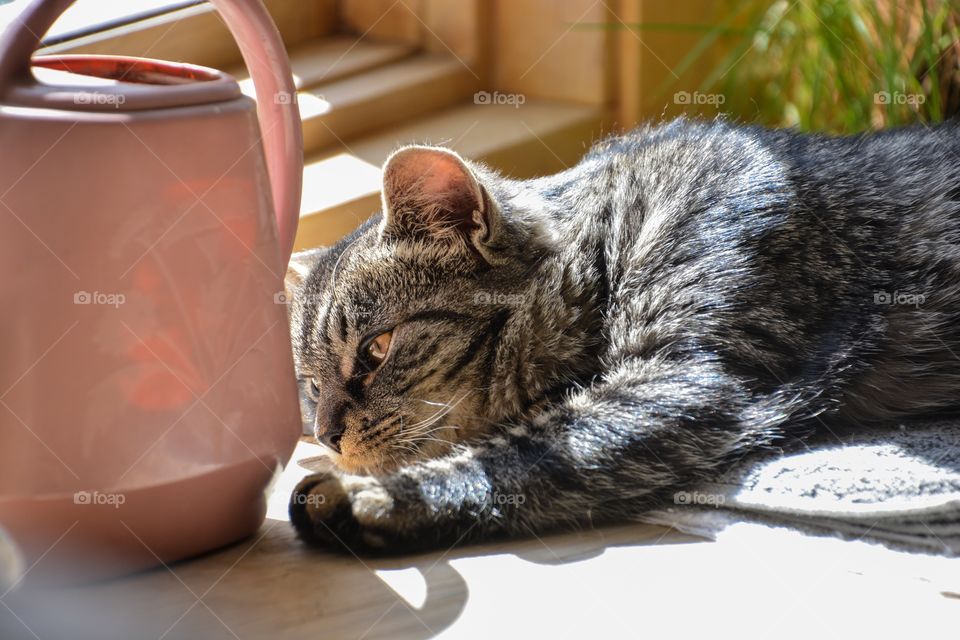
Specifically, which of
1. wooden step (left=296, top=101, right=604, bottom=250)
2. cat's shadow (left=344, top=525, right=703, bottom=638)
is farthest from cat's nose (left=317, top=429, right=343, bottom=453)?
wooden step (left=296, top=101, right=604, bottom=250)

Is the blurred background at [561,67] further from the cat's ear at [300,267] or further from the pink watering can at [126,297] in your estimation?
the pink watering can at [126,297]

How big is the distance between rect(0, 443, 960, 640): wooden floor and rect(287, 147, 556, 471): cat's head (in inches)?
9.1

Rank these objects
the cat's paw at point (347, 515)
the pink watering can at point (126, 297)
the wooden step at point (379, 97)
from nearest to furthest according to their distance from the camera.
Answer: the pink watering can at point (126, 297), the cat's paw at point (347, 515), the wooden step at point (379, 97)

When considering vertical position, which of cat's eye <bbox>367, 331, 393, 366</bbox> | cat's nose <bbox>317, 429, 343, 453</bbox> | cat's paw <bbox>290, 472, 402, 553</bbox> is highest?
cat's eye <bbox>367, 331, 393, 366</bbox>

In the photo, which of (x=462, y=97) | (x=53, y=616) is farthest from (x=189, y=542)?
(x=462, y=97)

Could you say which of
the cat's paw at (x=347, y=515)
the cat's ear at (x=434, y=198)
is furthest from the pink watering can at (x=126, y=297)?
the cat's ear at (x=434, y=198)

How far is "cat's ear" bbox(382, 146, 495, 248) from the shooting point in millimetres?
1503

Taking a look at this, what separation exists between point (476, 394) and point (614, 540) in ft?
1.01

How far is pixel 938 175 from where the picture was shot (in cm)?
169

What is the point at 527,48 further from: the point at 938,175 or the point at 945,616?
the point at 945,616

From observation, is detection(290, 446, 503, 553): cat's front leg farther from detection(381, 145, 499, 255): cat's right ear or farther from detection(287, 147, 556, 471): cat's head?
detection(381, 145, 499, 255): cat's right ear

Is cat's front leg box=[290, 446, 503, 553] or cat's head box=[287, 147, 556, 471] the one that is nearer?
cat's front leg box=[290, 446, 503, 553]

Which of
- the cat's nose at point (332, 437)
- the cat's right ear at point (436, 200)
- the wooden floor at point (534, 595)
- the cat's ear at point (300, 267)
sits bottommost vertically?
the wooden floor at point (534, 595)

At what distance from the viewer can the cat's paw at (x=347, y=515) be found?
1.29 meters
